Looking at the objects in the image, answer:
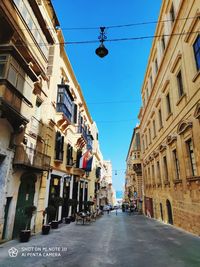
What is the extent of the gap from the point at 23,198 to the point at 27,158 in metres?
2.51

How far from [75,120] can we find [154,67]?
10096mm

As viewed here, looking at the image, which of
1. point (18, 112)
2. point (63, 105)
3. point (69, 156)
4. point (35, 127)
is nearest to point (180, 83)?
point (63, 105)

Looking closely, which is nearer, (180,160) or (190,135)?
(190,135)

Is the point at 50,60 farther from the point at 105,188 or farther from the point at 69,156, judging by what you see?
the point at 105,188

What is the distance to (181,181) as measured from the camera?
38.6 ft

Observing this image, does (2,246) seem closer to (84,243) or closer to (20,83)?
(84,243)

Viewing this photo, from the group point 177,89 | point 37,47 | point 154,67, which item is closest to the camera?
point 37,47

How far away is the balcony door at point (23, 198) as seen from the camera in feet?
32.1

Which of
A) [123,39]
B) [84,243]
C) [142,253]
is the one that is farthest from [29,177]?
[123,39]

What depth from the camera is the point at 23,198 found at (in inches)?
411

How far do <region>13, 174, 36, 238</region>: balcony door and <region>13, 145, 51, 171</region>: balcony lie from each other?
0.83 m

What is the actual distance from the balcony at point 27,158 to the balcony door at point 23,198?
833 millimetres

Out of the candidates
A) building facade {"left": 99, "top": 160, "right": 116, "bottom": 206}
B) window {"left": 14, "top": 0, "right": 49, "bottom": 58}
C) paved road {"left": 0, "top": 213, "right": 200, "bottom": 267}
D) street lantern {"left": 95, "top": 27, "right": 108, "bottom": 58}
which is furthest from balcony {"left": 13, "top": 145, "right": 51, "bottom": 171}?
building facade {"left": 99, "top": 160, "right": 116, "bottom": 206}

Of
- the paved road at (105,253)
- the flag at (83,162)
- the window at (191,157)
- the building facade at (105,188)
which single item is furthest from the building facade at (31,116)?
the building facade at (105,188)
